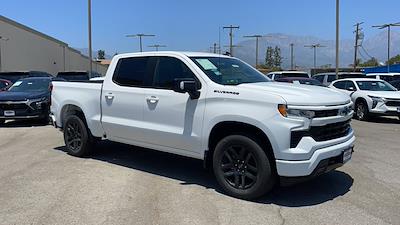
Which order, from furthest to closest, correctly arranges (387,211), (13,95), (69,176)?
1. (13,95)
2. (69,176)
3. (387,211)

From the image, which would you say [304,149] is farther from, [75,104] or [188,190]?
[75,104]

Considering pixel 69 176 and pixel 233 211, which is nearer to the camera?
pixel 233 211

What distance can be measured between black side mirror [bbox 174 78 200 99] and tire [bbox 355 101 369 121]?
1166 cm

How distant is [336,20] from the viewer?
28672mm

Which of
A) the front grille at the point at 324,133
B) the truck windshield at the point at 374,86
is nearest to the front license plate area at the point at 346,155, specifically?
the front grille at the point at 324,133

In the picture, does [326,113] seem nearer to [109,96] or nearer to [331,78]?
[109,96]

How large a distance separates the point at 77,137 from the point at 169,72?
276 cm

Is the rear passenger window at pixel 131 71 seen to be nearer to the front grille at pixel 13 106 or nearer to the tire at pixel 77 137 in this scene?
the tire at pixel 77 137

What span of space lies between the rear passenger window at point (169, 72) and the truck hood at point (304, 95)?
39.8 inches

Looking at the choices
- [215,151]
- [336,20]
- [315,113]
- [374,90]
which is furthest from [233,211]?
[336,20]

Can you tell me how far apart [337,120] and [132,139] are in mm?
3326

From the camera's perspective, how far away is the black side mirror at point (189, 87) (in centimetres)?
643

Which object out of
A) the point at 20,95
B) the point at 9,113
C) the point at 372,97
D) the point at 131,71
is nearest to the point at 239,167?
the point at 131,71

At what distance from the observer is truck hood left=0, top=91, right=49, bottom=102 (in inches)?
567
